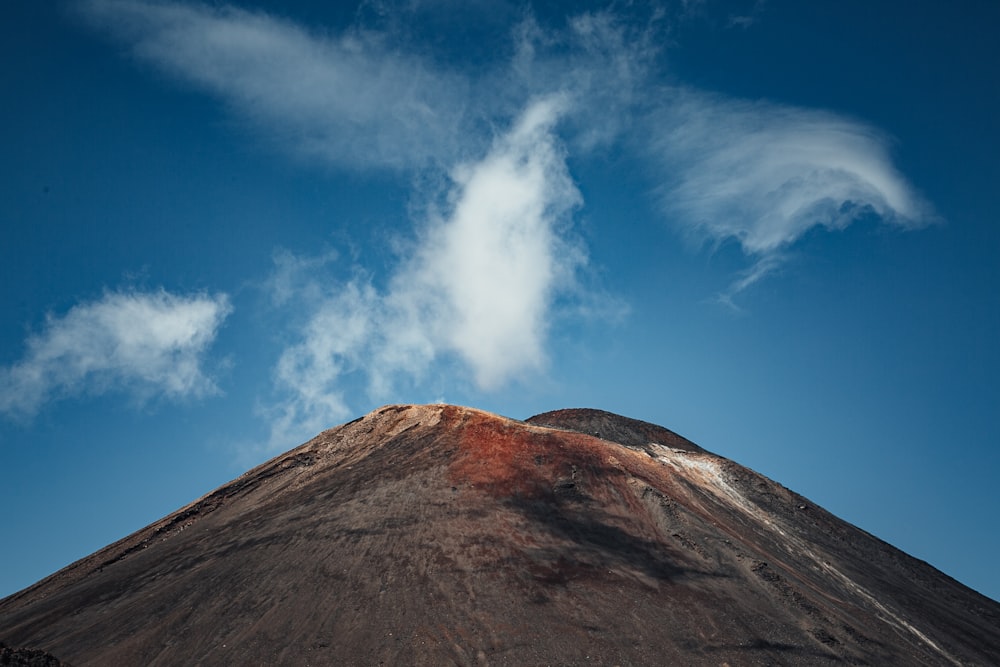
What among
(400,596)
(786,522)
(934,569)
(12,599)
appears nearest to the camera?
(400,596)

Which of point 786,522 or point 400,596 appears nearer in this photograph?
point 400,596

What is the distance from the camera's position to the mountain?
→ 826 inches

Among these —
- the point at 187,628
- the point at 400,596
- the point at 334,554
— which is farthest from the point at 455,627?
the point at 187,628

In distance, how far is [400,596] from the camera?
75.3 ft

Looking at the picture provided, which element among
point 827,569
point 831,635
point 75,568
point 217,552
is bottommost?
point 831,635

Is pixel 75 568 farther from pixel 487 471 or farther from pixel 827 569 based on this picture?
pixel 827 569

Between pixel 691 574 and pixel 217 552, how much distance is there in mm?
21774

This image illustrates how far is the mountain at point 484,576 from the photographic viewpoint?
20969 millimetres

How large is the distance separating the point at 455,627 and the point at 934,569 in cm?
3888

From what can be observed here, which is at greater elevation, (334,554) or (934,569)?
(334,554)

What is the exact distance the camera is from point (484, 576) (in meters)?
24.3

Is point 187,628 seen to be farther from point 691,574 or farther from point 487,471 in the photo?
point 691,574

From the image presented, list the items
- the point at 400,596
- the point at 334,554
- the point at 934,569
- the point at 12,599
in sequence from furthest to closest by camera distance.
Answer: the point at 934,569 < the point at 12,599 < the point at 334,554 < the point at 400,596

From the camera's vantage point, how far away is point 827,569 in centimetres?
3297
